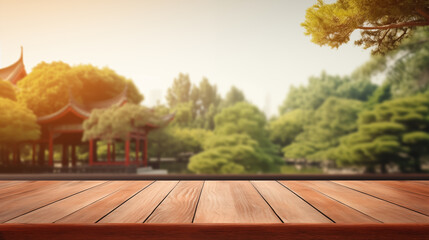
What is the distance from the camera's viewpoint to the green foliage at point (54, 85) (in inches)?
460

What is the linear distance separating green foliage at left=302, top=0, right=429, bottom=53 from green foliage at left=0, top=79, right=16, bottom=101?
11.2 meters

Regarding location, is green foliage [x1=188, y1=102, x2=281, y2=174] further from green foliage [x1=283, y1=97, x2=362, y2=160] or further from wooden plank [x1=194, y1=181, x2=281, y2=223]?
wooden plank [x1=194, y1=181, x2=281, y2=223]

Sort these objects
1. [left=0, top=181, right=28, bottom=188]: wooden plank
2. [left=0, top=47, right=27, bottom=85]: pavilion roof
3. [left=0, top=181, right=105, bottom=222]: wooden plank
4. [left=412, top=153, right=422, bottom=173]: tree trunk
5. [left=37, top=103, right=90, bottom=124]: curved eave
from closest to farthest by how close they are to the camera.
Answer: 1. [left=0, top=181, right=105, bottom=222]: wooden plank
2. [left=0, top=181, right=28, bottom=188]: wooden plank
3. [left=37, top=103, right=90, bottom=124]: curved eave
4. [left=412, top=153, right=422, bottom=173]: tree trunk
5. [left=0, top=47, right=27, bottom=85]: pavilion roof

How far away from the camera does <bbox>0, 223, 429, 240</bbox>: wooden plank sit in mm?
778

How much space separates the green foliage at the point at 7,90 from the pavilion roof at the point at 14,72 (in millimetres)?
607

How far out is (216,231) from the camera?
2.59 ft

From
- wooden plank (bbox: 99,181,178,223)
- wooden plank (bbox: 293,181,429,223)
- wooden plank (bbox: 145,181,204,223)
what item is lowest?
wooden plank (bbox: 293,181,429,223)

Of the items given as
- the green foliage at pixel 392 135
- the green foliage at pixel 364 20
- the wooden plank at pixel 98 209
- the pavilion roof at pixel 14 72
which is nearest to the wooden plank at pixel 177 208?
the wooden plank at pixel 98 209

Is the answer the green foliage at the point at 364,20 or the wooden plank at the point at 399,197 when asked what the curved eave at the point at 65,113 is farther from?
the wooden plank at the point at 399,197

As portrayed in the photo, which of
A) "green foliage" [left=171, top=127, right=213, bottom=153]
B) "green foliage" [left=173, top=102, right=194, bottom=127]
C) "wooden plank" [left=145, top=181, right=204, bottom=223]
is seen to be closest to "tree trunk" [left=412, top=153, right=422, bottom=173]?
"green foliage" [left=171, top=127, right=213, bottom=153]

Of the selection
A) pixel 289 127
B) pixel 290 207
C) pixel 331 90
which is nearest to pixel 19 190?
pixel 290 207

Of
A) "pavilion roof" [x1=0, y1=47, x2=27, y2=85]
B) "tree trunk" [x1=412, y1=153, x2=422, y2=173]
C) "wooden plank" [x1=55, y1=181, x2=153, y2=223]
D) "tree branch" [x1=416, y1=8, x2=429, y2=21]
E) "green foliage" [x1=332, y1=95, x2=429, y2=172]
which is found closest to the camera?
"wooden plank" [x1=55, y1=181, x2=153, y2=223]

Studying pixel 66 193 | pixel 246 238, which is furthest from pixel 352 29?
pixel 66 193

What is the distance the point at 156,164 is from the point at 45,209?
45.1 feet
